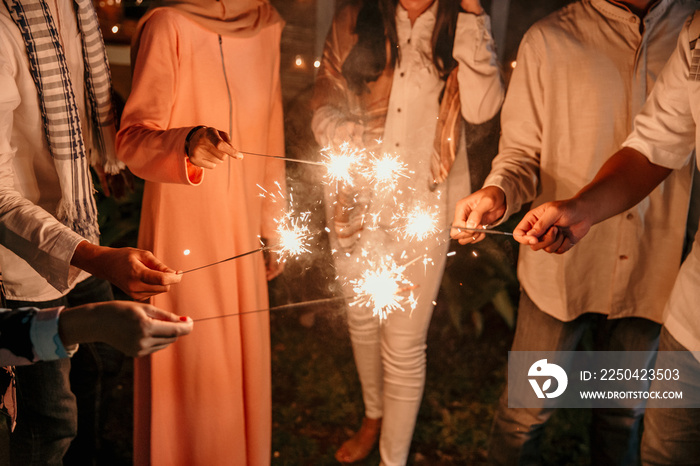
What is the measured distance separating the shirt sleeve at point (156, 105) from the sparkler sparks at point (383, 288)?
2.38ft

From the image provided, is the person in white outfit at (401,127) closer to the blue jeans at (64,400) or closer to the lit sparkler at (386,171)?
the lit sparkler at (386,171)

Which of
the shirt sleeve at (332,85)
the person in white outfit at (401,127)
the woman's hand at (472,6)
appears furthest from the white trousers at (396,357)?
the woman's hand at (472,6)

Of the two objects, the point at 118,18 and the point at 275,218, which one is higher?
the point at 118,18

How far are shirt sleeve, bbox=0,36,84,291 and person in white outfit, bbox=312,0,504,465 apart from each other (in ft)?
2.91

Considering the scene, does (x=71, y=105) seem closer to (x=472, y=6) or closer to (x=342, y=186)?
(x=342, y=186)

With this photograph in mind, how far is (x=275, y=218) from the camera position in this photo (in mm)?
1743

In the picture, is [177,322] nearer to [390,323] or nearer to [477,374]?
[390,323]

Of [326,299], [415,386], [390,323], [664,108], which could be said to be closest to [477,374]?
[415,386]

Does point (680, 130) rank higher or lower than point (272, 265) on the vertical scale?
Result: higher

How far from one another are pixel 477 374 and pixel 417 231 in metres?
0.66

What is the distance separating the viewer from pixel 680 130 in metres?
1.57

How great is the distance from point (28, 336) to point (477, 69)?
1.63m

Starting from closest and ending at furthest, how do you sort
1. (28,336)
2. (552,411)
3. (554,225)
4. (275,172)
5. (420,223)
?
(28,336) → (554,225) → (275,172) → (420,223) → (552,411)

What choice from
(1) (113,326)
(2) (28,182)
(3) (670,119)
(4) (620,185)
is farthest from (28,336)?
(3) (670,119)
